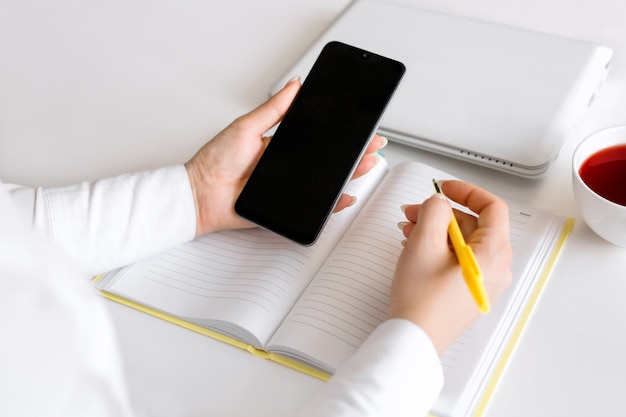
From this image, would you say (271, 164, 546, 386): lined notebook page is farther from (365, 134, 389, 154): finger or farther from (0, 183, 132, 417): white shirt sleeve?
(0, 183, 132, 417): white shirt sleeve

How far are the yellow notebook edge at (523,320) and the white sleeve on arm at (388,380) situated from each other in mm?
60

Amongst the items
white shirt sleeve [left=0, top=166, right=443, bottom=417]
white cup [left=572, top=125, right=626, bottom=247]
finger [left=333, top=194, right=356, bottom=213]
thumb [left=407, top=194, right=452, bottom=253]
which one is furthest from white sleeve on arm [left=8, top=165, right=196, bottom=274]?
white cup [left=572, top=125, right=626, bottom=247]

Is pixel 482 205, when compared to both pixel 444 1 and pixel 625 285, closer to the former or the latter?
pixel 625 285

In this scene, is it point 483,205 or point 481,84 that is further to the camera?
point 481,84

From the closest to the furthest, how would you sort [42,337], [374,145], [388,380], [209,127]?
1. [42,337]
2. [388,380]
3. [374,145]
4. [209,127]

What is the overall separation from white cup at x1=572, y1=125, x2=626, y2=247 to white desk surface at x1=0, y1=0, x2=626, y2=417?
0.11 ft

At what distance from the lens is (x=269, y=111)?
84cm

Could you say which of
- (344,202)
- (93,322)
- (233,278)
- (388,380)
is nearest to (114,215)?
(233,278)

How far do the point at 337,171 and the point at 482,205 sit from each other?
16 centimetres

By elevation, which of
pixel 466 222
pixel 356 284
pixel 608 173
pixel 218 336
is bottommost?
pixel 218 336

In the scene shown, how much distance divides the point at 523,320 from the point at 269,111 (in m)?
0.35

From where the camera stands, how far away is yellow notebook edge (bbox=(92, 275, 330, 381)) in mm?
697

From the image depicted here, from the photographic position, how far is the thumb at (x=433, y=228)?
0.66 metres

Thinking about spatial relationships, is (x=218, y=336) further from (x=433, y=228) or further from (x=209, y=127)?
(x=209, y=127)
